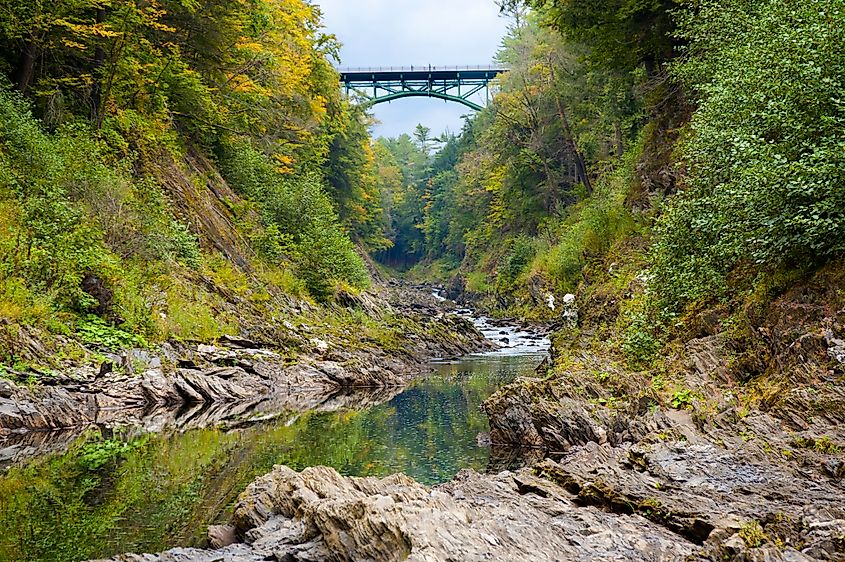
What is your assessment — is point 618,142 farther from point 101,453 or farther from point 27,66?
point 101,453

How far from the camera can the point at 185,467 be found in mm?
8562

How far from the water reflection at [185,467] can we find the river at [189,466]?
15 mm

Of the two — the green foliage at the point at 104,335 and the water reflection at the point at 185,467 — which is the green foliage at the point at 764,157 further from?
the green foliage at the point at 104,335

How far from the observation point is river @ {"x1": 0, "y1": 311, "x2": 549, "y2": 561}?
19.4 feet

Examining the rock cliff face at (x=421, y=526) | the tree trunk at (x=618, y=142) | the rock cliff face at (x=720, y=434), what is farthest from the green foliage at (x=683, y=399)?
the tree trunk at (x=618, y=142)

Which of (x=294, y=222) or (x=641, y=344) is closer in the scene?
(x=641, y=344)

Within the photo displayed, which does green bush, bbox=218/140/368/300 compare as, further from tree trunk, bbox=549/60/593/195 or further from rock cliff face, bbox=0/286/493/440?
tree trunk, bbox=549/60/593/195

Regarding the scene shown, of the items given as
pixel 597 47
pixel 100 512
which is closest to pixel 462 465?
pixel 100 512

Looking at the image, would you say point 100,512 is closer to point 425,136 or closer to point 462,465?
point 462,465

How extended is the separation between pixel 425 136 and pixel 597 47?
292 ft

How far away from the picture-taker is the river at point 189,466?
19.4ft

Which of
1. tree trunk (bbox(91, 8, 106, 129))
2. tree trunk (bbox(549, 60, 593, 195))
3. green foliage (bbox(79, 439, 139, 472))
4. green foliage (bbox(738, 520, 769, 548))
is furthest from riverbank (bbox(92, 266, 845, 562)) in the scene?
tree trunk (bbox(549, 60, 593, 195))

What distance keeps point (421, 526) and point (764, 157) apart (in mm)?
6547

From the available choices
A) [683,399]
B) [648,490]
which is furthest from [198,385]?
[648,490]
